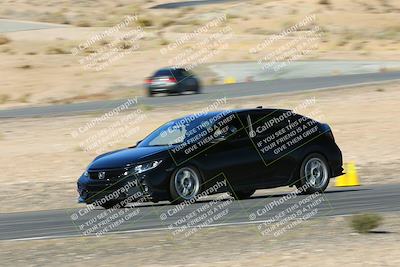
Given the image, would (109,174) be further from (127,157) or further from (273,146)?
(273,146)

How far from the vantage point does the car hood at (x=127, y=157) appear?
15883 mm

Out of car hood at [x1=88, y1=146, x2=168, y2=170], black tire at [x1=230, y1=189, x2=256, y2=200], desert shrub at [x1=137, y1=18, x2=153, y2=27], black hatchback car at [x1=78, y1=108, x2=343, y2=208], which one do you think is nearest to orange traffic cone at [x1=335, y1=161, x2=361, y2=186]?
black hatchback car at [x1=78, y1=108, x2=343, y2=208]

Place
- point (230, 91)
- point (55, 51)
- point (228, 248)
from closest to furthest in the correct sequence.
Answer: point (228, 248), point (230, 91), point (55, 51)

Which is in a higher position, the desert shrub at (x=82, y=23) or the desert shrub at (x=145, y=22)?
the desert shrub at (x=82, y=23)

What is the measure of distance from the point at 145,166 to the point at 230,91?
27230 mm

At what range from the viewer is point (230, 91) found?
1687 inches

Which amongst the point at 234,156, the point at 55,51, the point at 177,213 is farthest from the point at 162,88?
the point at 177,213

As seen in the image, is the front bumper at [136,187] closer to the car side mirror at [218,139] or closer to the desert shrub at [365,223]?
the car side mirror at [218,139]

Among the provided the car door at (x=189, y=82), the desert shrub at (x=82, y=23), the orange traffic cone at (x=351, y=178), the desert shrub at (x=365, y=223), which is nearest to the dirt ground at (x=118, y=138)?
the orange traffic cone at (x=351, y=178)

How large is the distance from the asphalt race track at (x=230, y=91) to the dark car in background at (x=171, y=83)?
64 centimetres

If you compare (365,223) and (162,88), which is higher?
(162,88)

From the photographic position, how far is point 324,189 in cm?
1722

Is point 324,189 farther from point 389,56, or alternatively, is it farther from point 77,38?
point 77,38

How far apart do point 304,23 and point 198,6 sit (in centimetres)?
1910
